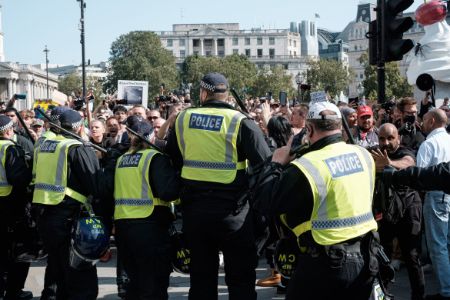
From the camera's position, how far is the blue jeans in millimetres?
7113

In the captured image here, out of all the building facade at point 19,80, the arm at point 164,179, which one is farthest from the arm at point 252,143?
the building facade at point 19,80

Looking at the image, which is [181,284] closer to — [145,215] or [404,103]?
[145,215]

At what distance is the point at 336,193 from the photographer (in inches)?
165

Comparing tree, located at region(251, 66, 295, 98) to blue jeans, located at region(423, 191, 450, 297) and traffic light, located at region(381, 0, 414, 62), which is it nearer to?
traffic light, located at region(381, 0, 414, 62)

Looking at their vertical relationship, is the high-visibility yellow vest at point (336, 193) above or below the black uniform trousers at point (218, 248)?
above

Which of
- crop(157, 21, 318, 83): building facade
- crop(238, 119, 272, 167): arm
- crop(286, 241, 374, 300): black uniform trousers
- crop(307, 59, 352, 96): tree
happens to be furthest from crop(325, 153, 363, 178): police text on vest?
crop(157, 21, 318, 83): building facade

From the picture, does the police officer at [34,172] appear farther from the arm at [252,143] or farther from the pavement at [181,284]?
the arm at [252,143]

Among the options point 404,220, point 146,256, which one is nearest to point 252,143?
point 146,256

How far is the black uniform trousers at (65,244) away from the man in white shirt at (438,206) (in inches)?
135

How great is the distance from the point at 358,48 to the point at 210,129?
550 feet

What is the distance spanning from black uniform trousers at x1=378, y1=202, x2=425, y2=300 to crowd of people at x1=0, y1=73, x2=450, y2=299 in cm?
1

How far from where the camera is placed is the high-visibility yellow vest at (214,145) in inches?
224

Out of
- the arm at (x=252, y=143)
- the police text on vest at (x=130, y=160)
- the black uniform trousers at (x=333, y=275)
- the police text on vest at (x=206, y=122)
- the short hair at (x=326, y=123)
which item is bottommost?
the black uniform trousers at (x=333, y=275)

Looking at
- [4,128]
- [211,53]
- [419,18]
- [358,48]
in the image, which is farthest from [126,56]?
[4,128]
